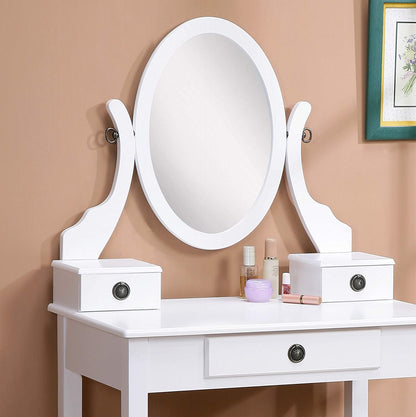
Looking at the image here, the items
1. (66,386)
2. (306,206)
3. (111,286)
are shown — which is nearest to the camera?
(111,286)

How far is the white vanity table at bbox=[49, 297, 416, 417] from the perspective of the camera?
7.25 ft

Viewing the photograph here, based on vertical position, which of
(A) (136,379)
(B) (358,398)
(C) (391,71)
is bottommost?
(B) (358,398)

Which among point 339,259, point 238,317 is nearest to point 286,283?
point 339,259

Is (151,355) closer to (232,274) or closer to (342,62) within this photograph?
(232,274)

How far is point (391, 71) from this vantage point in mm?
2939

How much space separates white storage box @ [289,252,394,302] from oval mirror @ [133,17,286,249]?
0.80ft

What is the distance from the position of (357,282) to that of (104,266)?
763mm

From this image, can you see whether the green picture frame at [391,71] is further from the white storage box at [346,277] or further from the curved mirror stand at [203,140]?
the white storage box at [346,277]

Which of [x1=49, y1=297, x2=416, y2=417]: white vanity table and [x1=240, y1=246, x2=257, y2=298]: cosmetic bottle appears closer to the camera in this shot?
[x1=49, y1=297, x2=416, y2=417]: white vanity table

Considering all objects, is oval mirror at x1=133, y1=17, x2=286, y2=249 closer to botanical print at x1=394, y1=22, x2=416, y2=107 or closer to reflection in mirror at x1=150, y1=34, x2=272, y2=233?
reflection in mirror at x1=150, y1=34, x2=272, y2=233

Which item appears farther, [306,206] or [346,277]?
[306,206]

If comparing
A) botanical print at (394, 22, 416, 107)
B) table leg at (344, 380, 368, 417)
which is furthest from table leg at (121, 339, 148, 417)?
A: botanical print at (394, 22, 416, 107)

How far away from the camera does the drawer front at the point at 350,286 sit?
265 cm

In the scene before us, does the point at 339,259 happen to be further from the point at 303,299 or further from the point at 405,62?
the point at 405,62
